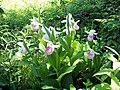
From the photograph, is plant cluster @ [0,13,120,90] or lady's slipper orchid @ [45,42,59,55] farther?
plant cluster @ [0,13,120,90]

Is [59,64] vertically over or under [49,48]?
under

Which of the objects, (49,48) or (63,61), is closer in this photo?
(49,48)

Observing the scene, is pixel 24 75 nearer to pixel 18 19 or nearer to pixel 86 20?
pixel 86 20

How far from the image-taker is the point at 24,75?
11.0 ft

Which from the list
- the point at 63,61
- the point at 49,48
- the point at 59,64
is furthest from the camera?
the point at 63,61

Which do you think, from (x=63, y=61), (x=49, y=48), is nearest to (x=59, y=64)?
(x=63, y=61)

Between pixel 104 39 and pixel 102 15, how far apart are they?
1083 mm

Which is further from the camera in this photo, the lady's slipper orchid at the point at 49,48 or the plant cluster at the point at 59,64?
the plant cluster at the point at 59,64

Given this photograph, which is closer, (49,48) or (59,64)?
(49,48)

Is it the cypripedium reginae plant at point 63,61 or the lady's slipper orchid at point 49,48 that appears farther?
the cypripedium reginae plant at point 63,61

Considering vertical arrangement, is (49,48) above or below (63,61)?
above

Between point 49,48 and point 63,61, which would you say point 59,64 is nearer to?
point 63,61

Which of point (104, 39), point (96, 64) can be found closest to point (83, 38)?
point (104, 39)

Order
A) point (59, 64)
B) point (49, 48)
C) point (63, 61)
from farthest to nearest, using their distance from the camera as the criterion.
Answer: point (63, 61) < point (59, 64) < point (49, 48)
